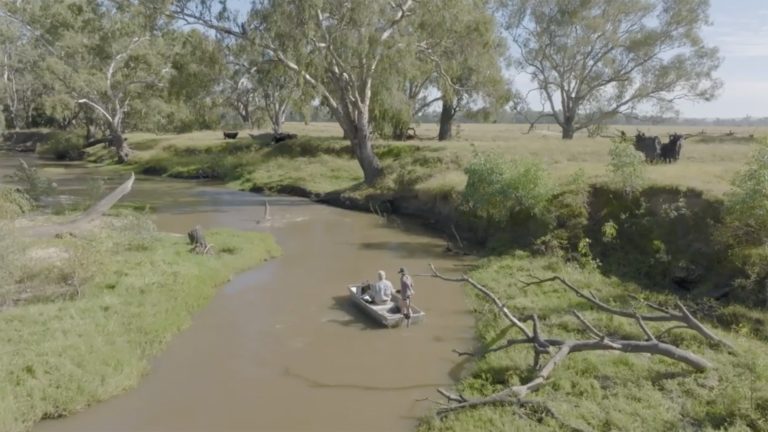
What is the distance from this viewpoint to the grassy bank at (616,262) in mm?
9391

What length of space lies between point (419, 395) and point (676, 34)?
37.7 metres

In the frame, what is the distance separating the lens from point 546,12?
40.7 metres

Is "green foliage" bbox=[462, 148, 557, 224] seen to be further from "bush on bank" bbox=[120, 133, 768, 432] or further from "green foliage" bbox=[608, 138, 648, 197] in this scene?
"green foliage" bbox=[608, 138, 648, 197]

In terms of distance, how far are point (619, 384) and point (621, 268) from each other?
731 centimetres

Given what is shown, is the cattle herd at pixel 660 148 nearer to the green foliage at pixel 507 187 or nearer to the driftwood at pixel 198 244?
the green foliage at pixel 507 187

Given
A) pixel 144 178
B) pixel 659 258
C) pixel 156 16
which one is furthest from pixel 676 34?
pixel 144 178

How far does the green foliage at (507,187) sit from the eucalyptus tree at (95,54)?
3106 centimetres

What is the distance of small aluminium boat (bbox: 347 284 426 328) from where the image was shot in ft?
44.8

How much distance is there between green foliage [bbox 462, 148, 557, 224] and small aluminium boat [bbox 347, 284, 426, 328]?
7.59 m

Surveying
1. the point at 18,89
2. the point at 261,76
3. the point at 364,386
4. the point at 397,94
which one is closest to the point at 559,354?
the point at 364,386

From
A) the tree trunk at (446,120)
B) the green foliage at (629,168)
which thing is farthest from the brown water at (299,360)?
the tree trunk at (446,120)

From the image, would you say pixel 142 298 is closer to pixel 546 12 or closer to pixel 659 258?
pixel 659 258

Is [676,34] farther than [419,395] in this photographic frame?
Yes

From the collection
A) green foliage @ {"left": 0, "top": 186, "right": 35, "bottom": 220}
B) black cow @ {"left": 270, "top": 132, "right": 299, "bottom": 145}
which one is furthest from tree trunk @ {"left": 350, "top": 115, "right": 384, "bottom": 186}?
green foliage @ {"left": 0, "top": 186, "right": 35, "bottom": 220}
